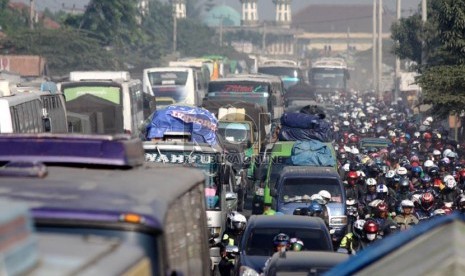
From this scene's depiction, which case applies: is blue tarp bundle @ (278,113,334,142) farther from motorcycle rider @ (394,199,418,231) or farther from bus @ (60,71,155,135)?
motorcycle rider @ (394,199,418,231)

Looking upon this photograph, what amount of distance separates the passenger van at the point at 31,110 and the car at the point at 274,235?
Result: 20.9 feet

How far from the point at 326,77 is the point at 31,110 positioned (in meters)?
61.9

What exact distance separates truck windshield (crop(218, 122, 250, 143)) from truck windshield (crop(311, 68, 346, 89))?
51704mm

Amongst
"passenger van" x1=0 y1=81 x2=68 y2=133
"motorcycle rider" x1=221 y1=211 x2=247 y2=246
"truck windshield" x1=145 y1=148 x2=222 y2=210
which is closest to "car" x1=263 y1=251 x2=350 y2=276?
"motorcycle rider" x1=221 y1=211 x2=247 y2=246

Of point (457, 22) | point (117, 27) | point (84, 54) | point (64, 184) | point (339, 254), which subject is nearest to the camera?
point (64, 184)

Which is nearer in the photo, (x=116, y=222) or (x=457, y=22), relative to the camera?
(x=116, y=222)

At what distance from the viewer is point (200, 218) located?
7.76 metres

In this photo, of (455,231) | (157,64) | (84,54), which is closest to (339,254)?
(455,231)

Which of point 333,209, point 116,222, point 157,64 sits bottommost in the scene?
point 157,64

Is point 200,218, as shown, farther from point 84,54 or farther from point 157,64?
point 157,64

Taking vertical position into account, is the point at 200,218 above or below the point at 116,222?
below

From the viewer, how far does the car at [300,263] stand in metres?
11.0

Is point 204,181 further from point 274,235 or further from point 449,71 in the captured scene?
point 449,71

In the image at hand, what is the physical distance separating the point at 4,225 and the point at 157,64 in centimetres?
8892
